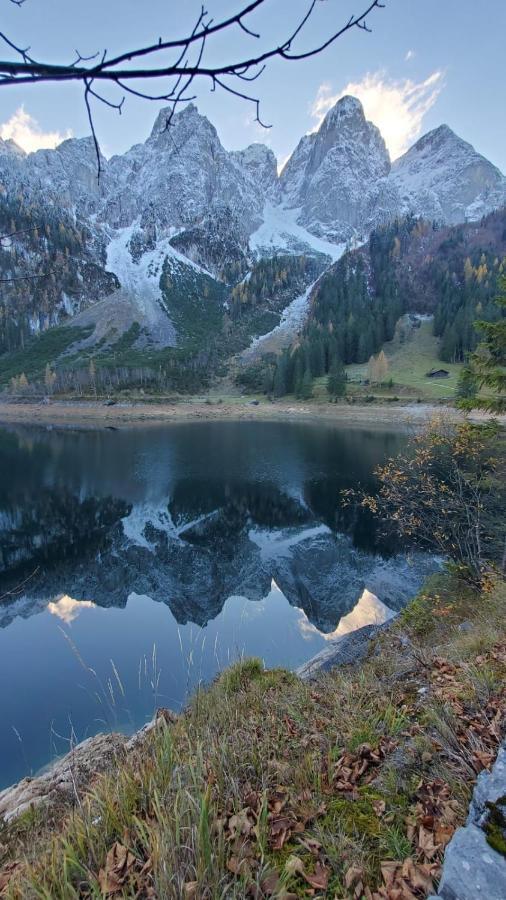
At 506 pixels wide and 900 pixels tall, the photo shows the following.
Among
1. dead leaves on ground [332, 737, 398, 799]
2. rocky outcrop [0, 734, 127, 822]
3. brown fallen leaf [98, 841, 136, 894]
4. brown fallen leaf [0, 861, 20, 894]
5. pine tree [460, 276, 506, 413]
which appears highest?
pine tree [460, 276, 506, 413]

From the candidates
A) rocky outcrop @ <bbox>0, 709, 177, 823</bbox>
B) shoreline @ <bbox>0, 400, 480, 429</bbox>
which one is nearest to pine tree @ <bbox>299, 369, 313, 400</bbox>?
shoreline @ <bbox>0, 400, 480, 429</bbox>

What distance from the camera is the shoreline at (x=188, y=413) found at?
228 ft

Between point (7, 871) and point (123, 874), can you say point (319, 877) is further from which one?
point (7, 871)

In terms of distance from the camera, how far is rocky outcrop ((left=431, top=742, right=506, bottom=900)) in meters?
1.55

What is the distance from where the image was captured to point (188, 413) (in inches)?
3187

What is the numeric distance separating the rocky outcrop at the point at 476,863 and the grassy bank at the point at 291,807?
0.25 m

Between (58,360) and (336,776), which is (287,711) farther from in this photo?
(58,360)

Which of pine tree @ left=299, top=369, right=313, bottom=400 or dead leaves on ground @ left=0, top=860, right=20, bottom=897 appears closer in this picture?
dead leaves on ground @ left=0, top=860, right=20, bottom=897

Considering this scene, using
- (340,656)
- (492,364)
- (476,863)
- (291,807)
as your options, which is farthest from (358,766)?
(492,364)

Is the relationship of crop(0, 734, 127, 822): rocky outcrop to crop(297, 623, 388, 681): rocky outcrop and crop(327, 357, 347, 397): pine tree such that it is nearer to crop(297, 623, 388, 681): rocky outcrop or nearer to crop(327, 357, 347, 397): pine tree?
crop(297, 623, 388, 681): rocky outcrop

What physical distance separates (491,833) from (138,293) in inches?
7268

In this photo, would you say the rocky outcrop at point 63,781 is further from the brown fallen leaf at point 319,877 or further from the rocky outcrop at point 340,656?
the rocky outcrop at point 340,656

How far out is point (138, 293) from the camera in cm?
16725

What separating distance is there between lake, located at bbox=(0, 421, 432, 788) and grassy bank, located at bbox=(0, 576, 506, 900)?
0.85 m
